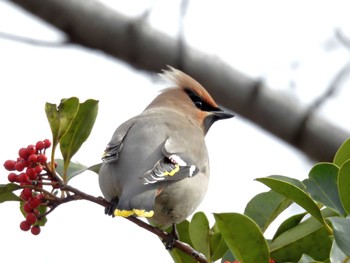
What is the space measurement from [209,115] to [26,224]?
141cm

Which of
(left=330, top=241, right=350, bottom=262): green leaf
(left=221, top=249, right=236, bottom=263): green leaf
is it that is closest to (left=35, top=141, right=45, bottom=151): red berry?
(left=221, top=249, right=236, bottom=263): green leaf

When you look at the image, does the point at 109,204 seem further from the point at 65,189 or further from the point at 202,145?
the point at 202,145

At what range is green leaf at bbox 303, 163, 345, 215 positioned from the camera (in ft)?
7.36

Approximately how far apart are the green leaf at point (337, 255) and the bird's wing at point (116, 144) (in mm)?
954

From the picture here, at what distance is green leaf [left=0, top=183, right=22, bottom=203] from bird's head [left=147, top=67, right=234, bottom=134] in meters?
1.31

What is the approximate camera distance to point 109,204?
2.75 metres

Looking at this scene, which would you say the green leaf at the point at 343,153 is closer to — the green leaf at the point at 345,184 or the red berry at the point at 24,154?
the green leaf at the point at 345,184

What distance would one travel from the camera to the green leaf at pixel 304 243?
90.7 inches

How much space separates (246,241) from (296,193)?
0.51 ft

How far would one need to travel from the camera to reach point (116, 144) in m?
3.01

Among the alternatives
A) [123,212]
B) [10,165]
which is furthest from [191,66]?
[10,165]

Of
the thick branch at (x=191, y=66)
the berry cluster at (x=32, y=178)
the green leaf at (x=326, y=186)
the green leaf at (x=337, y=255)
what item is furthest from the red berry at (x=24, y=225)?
the thick branch at (x=191, y=66)

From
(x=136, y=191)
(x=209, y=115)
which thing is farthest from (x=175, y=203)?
(x=209, y=115)

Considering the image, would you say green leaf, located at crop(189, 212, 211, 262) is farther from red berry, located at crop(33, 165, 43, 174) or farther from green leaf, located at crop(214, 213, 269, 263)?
red berry, located at crop(33, 165, 43, 174)
